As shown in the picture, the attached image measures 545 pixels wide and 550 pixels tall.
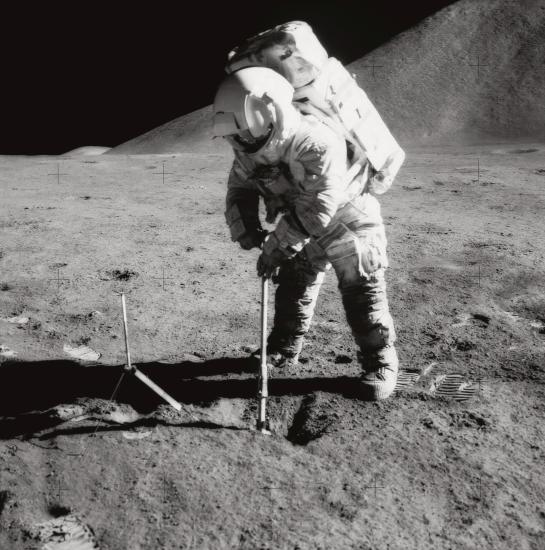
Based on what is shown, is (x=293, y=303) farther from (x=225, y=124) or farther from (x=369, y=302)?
(x=225, y=124)

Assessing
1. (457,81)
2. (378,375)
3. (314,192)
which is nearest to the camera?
(314,192)

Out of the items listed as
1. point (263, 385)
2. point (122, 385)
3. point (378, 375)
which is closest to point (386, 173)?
point (378, 375)

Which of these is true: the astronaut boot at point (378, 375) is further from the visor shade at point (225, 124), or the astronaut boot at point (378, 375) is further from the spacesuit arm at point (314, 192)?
the visor shade at point (225, 124)

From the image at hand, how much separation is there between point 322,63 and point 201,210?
10.6 feet

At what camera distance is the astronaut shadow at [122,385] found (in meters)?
2.51

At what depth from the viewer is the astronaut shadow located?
2.51 metres

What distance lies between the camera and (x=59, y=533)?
1.86 meters

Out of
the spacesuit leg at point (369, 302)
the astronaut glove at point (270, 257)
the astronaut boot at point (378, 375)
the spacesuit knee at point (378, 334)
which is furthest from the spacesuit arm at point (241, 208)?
the astronaut boot at point (378, 375)

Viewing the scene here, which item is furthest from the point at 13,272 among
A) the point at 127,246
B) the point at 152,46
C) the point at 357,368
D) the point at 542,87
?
the point at 152,46

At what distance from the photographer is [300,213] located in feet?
7.13

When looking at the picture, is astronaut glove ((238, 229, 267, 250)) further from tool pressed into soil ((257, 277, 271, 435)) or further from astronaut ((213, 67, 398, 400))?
tool pressed into soil ((257, 277, 271, 435))

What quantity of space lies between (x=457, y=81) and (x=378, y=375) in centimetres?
772

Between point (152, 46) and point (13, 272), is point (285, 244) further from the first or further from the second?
point (152, 46)

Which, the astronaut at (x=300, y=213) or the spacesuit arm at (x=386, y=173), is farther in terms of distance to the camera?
the spacesuit arm at (x=386, y=173)
